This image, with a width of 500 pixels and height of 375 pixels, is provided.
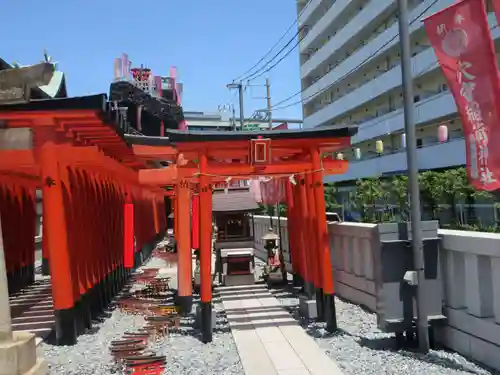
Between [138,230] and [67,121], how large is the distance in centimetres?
1244

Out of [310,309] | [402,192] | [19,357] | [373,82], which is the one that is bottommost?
[310,309]

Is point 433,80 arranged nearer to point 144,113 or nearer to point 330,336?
point 144,113

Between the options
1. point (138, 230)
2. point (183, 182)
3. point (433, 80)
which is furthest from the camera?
point (433, 80)

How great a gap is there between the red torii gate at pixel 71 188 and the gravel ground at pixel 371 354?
425 cm

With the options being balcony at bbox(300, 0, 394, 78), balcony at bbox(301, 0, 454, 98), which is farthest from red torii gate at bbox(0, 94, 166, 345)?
balcony at bbox(300, 0, 394, 78)

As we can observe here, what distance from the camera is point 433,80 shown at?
3253 cm

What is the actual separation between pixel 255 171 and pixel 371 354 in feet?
12.3

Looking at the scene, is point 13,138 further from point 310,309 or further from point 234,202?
point 234,202

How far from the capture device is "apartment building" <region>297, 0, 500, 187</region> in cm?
3058

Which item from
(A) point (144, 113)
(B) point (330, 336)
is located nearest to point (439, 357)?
(B) point (330, 336)

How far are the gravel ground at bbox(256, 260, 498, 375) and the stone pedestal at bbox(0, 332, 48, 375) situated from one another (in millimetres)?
3623

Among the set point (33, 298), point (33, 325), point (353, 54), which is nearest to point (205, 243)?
Result: point (33, 325)

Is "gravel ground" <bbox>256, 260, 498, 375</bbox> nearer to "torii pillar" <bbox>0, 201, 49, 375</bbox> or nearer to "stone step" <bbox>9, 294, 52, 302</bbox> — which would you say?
"torii pillar" <bbox>0, 201, 49, 375</bbox>

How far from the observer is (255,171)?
887cm
